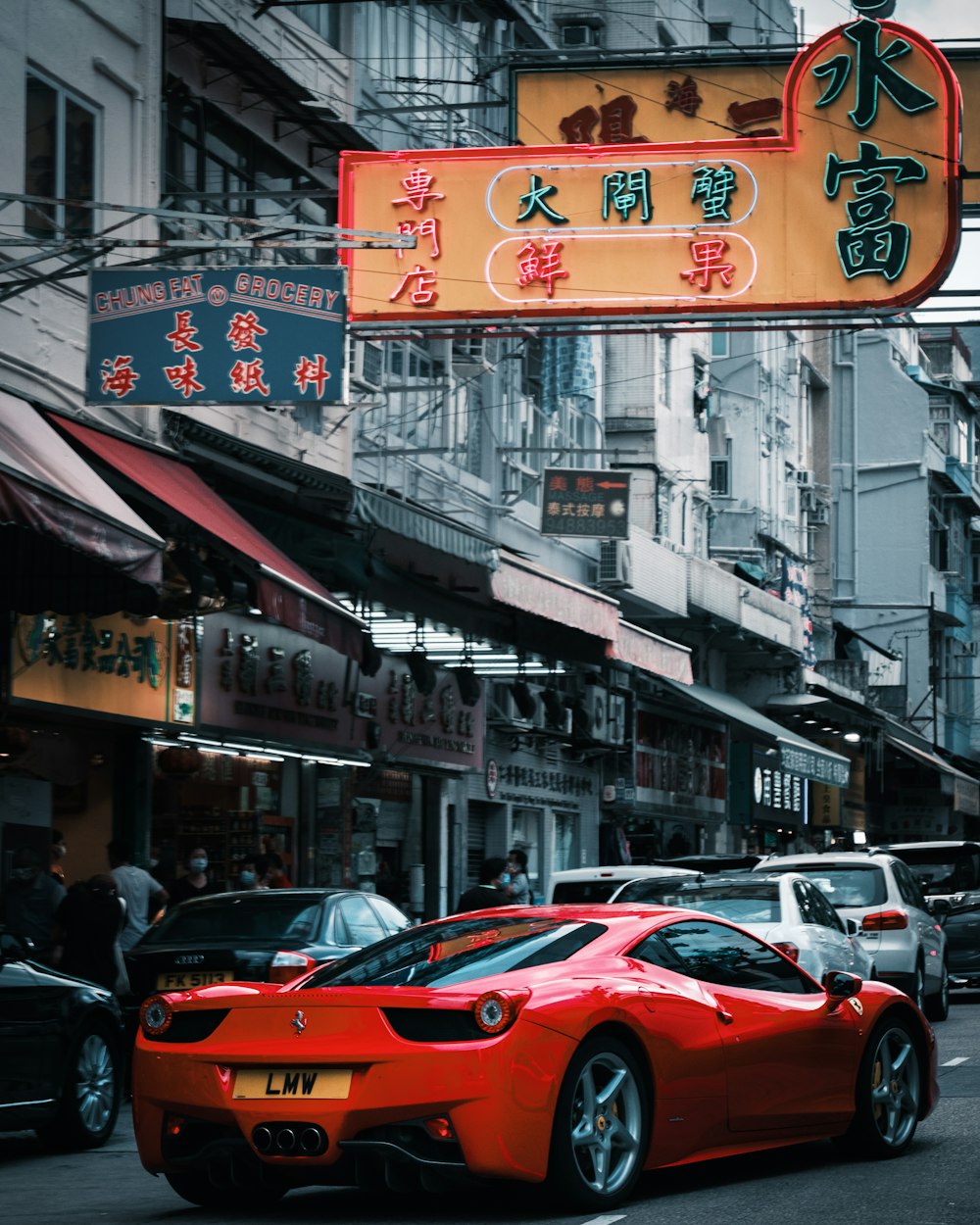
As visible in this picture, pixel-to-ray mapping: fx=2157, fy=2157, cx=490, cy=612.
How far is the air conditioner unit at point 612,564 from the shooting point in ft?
112

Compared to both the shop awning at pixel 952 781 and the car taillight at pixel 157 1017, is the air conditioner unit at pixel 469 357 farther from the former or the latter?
the shop awning at pixel 952 781

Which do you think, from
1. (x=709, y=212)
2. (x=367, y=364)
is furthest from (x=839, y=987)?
(x=367, y=364)

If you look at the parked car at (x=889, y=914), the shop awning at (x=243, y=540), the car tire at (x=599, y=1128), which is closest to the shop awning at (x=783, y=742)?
the parked car at (x=889, y=914)

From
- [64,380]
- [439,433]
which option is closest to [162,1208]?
[64,380]

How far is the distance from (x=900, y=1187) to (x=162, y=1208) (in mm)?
3118

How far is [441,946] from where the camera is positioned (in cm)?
908

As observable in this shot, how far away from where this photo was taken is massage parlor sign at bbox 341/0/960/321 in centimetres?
1856

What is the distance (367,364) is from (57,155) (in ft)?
21.0

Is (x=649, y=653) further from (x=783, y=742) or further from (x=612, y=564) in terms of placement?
(x=783, y=742)

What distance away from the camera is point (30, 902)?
15.8 metres

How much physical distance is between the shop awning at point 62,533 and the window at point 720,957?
5.60m

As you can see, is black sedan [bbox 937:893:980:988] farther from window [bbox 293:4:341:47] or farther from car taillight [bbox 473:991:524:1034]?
car taillight [bbox 473:991:524:1034]

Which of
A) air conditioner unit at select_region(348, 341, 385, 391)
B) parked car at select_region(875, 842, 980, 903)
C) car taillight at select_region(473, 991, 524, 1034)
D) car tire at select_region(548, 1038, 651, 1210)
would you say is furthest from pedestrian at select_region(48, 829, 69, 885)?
parked car at select_region(875, 842, 980, 903)

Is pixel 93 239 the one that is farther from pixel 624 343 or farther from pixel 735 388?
pixel 735 388
